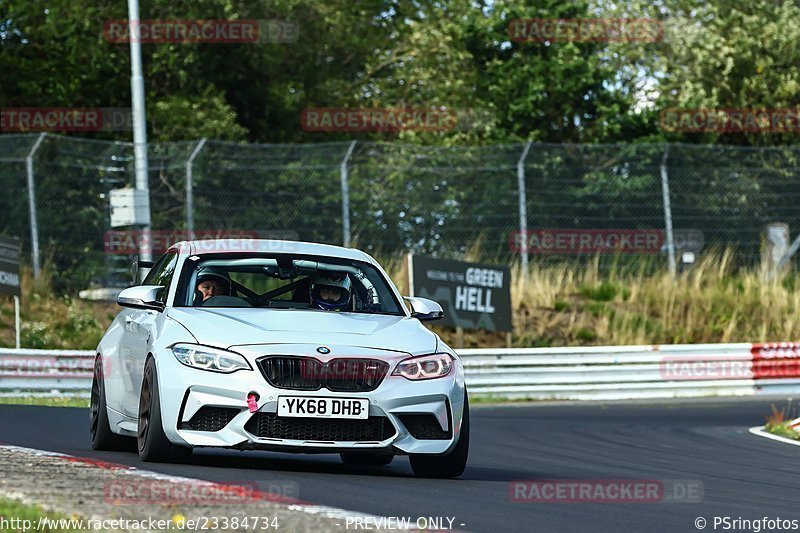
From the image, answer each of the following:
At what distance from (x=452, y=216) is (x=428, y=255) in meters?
0.75

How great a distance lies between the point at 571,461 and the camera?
40.7ft

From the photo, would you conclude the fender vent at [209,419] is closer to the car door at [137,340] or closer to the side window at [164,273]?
the car door at [137,340]

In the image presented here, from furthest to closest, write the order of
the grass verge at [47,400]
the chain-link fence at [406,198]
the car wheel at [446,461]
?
the chain-link fence at [406,198], the grass verge at [47,400], the car wheel at [446,461]

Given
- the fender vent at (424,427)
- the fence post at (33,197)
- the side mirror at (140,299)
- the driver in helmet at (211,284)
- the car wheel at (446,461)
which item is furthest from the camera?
the fence post at (33,197)

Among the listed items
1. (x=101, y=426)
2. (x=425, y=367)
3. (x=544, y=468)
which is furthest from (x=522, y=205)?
(x=425, y=367)

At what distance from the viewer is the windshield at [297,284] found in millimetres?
10078

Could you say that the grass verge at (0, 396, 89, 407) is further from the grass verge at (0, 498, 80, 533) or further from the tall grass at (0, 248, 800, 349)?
the grass verge at (0, 498, 80, 533)

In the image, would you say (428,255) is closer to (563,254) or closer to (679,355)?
(563,254)

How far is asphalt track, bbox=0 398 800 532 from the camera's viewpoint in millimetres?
7711

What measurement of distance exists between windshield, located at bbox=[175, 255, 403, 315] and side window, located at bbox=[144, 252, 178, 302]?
152 millimetres

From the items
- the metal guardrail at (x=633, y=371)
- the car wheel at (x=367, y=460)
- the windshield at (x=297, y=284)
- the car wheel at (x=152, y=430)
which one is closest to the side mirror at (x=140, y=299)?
the windshield at (x=297, y=284)

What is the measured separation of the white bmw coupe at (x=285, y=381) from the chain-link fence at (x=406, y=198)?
50.5ft

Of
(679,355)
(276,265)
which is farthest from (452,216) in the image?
(276,265)

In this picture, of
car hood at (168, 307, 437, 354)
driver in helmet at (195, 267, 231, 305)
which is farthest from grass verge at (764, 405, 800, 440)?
driver in helmet at (195, 267, 231, 305)
